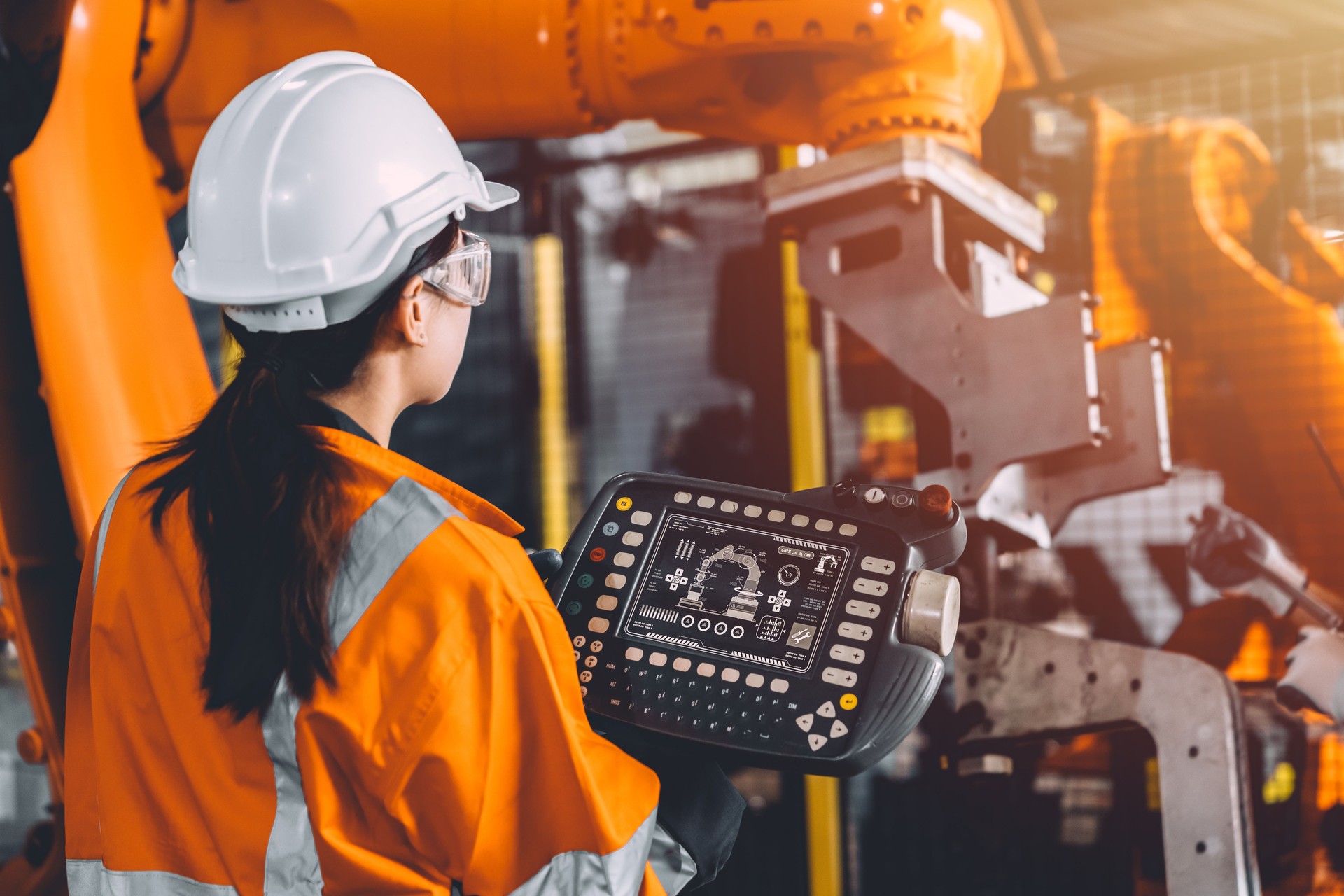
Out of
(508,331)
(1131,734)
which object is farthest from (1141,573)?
(508,331)

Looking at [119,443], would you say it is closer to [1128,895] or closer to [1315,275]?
[1128,895]

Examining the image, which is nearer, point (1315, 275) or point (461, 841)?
point (461, 841)

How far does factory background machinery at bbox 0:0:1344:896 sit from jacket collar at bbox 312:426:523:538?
4.01 feet

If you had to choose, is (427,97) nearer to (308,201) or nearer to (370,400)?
(308,201)

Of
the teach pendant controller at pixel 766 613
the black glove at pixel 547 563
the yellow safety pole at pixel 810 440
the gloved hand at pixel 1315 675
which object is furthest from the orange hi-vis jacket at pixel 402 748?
the yellow safety pole at pixel 810 440

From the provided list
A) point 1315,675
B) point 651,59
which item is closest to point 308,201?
point 651,59

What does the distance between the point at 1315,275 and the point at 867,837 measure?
2.15 m

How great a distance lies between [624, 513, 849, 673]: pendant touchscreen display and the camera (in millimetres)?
1176

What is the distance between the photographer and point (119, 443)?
206cm

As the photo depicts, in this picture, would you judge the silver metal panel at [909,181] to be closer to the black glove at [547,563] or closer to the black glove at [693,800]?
the black glove at [547,563]

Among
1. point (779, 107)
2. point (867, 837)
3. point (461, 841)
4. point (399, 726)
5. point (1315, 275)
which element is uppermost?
point (779, 107)

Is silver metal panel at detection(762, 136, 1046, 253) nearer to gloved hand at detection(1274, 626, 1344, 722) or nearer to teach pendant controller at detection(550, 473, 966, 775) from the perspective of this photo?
teach pendant controller at detection(550, 473, 966, 775)

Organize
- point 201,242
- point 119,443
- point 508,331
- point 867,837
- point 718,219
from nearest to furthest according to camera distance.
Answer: point 201,242
point 119,443
point 867,837
point 718,219
point 508,331

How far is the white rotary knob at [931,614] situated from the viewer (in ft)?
3.64
